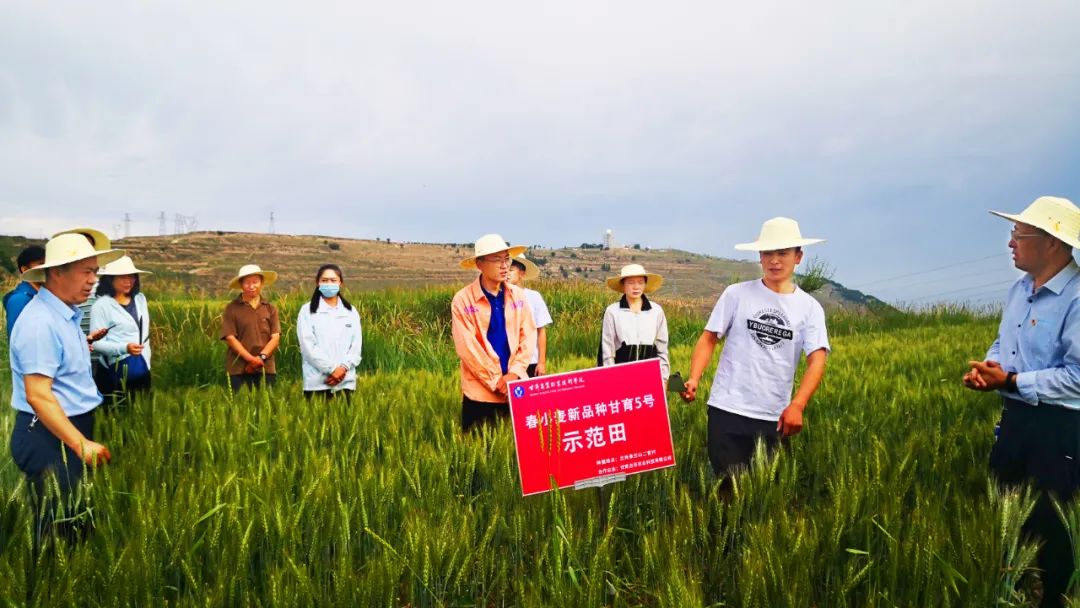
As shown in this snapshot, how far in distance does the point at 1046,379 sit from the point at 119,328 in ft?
19.5

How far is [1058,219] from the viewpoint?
2.69 metres

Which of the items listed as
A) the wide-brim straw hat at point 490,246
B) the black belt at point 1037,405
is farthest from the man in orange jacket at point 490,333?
the black belt at point 1037,405

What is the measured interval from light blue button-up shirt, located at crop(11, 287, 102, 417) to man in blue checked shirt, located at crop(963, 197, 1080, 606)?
403 centimetres

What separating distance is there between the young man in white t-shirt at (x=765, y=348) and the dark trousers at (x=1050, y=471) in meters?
0.89

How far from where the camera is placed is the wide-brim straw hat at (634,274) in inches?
220

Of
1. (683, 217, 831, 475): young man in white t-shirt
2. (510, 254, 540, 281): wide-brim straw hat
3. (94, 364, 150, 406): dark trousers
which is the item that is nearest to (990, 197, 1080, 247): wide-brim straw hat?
(683, 217, 831, 475): young man in white t-shirt

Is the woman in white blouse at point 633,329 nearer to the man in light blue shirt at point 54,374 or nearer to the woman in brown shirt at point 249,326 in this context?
the woman in brown shirt at point 249,326

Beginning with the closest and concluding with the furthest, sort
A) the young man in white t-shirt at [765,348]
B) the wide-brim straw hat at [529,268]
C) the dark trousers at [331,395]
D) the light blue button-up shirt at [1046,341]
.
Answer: the light blue button-up shirt at [1046,341] < the young man in white t-shirt at [765,348] < the dark trousers at [331,395] < the wide-brim straw hat at [529,268]

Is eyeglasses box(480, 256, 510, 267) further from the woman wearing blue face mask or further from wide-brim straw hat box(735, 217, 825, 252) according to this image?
the woman wearing blue face mask

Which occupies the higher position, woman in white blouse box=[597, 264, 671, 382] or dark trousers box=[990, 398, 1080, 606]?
woman in white blouse box=[597, 264, 671, 382]

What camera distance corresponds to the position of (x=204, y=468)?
362cm

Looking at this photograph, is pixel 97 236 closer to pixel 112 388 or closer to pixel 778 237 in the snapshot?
pixel 112 388

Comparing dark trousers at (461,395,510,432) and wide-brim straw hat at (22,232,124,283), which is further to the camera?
dark trousers at (461,395,510,432)

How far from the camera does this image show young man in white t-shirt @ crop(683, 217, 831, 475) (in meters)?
3.34
